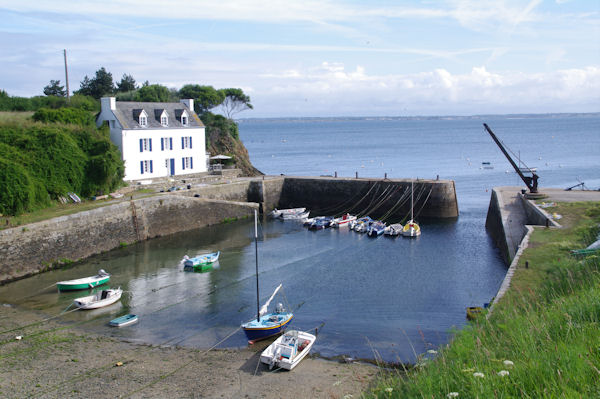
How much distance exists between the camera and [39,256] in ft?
101

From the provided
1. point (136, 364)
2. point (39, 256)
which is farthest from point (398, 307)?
point (39, 256)

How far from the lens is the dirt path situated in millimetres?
16438

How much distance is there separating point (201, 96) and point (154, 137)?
24.9 metres

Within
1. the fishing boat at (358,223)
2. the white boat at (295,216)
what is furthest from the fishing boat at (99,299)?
the white boat at (295,216)

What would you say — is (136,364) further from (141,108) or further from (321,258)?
(141,108)

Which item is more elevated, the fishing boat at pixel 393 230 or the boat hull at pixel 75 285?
the fishing boat at pixel 393 230

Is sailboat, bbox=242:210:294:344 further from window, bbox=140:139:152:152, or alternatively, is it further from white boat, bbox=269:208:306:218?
window, bbox=140:139:152:152

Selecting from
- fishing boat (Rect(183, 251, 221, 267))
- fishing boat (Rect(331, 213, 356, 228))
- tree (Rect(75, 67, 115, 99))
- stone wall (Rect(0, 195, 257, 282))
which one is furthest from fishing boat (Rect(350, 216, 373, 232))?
tree (Rect(75, 67, 115, 99))

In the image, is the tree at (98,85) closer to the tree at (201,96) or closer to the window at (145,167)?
the tree at (201,96)

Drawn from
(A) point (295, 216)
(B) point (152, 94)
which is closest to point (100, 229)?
(A) point (295, 216)

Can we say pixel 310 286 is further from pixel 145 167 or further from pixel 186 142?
pixel 186 142

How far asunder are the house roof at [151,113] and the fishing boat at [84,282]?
2103 cm

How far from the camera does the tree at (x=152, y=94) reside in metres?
66.6

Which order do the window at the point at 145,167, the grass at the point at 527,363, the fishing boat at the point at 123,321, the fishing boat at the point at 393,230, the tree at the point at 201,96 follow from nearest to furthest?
the grass at the point at 527,363 → the fishing boat at the point at 123,321 → the fishing boat at the point at 393,230 → the window at the point at 145,167 → the tree at the point at 201,96
